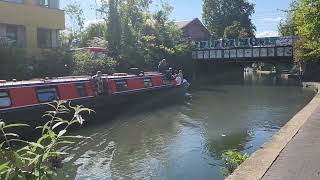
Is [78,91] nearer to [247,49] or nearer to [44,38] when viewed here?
[44,38]

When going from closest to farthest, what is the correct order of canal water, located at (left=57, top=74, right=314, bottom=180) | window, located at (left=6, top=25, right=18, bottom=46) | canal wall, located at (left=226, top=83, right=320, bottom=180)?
canal wall, located at (left=226, top=83, right=320, bottom=180), canal water, located at (left=57, top=74, right=314, bottom=180), window, located at (left=6, top=25, right=18, bottom=46)

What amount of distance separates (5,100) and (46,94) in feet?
6.88

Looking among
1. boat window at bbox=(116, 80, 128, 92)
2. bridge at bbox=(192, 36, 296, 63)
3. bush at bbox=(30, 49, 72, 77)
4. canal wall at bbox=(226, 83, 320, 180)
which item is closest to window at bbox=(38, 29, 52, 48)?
bush at bbox=(30, 49, 72, 77)

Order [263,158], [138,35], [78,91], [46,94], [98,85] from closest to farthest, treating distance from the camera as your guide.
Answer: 1. [263,158]
2. [46,94]
3. [78,91]
4. [98,85]
5. [138,35]

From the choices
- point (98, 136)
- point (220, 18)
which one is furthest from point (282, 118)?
point (220, 18)

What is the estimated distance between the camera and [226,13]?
81188 millimetres

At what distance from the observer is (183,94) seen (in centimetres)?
2922

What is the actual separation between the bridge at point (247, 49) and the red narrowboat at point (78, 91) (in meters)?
21.6

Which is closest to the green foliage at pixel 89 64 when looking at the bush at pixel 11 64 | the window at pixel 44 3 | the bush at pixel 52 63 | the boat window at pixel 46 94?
the bush at pixel 52 63

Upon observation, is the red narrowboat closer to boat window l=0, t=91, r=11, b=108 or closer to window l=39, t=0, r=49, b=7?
boat window l=0, t=91, r=11, b=108

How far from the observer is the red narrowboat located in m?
15.0

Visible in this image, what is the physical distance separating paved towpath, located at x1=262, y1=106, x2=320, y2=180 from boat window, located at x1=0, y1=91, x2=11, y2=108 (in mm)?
8557

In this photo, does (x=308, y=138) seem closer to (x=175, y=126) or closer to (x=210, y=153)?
(x=210, y=153)

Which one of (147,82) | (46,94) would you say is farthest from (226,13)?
(46,94)
